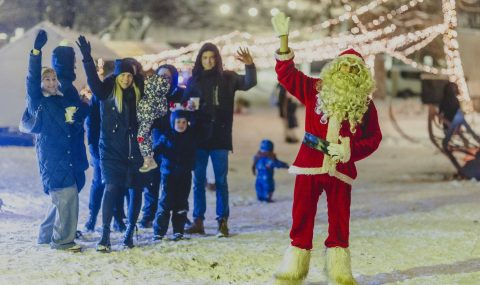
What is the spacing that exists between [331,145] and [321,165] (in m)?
0.17

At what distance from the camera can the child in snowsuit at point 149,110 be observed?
21.0ft

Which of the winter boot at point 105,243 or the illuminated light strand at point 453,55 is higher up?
the illuminated light strand at point 453,55

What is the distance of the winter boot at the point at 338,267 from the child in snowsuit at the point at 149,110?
2010mm

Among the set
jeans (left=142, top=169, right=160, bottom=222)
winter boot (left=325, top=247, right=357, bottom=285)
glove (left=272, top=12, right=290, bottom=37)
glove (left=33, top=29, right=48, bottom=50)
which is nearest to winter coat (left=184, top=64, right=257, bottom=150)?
jeans (left=142, top=169, right=160, bottom=222)

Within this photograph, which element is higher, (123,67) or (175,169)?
(123,67)

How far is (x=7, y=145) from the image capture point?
590 inches

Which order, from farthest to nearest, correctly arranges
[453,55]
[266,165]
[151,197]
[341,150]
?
[453,55], [266,165], [151,197], [341,150]

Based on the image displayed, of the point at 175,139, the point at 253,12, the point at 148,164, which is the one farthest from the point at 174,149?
the point at 253,12

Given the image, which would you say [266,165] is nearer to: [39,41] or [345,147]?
[39,41]

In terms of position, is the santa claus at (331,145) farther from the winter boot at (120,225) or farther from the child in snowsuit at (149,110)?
the winter boot at (120,225)

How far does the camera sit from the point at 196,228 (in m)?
7.19

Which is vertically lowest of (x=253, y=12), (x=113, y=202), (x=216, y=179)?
(x=113, y=202)

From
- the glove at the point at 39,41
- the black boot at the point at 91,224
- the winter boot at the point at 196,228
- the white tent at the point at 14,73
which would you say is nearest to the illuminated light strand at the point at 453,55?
the winter boot at the point at 196,228

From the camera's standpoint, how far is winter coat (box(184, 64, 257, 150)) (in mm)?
7070
